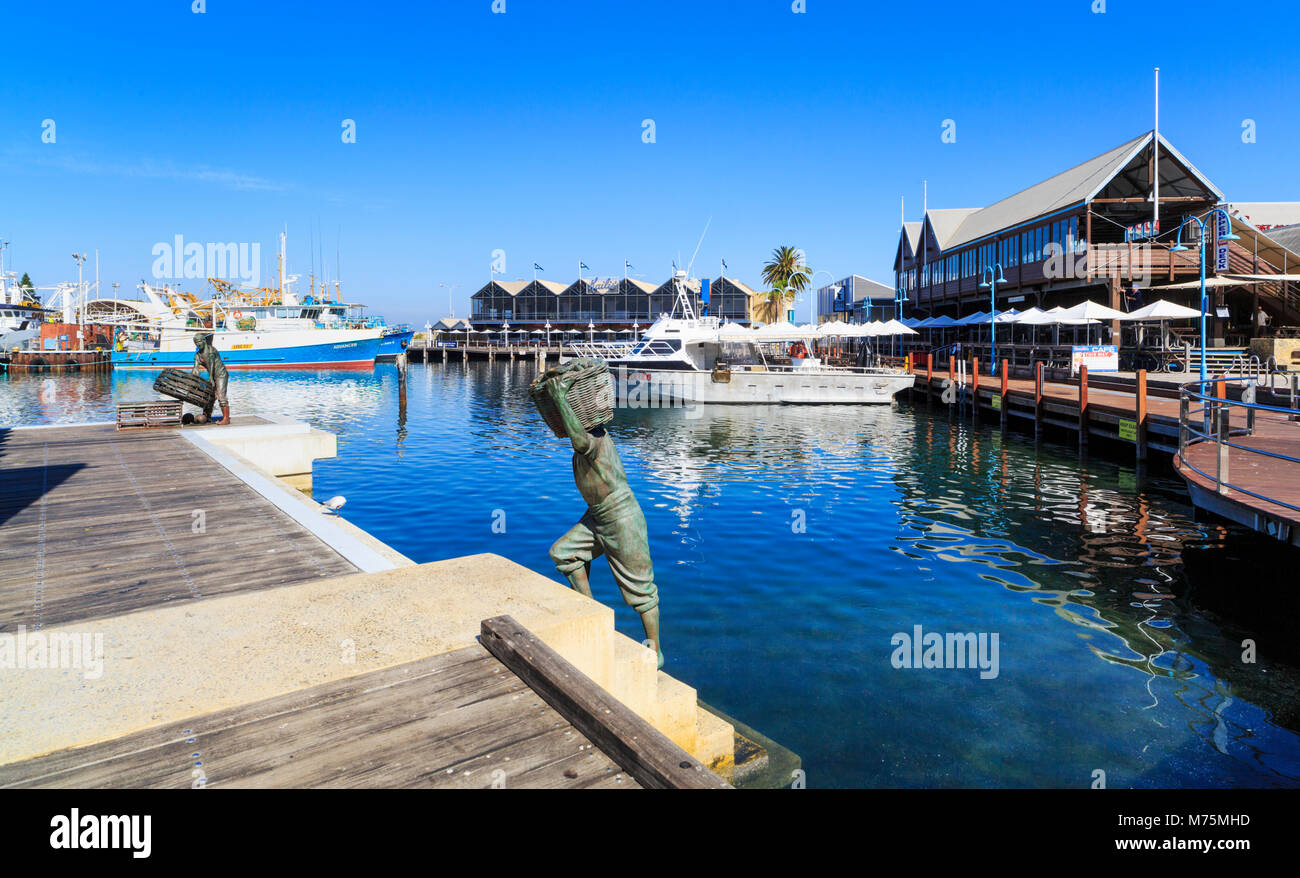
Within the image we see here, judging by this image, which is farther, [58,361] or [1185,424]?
[58,361]

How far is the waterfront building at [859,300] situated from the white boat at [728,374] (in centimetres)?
2768

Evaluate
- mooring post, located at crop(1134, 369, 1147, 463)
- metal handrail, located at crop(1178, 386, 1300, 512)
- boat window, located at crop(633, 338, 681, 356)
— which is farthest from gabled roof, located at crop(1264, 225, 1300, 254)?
metal handrail, located at crop(1178, 386, 1300, 512)

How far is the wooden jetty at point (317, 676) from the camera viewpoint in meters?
3.43

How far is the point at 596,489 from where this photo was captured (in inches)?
230

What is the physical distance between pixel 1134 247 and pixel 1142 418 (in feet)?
71.3

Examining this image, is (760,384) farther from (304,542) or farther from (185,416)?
(304,542)

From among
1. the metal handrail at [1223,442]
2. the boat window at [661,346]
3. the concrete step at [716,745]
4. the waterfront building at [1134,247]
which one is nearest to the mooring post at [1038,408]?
the metal handrail at [1223,442]

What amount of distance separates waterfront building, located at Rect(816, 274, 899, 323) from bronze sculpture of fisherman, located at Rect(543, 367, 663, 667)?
207 ft

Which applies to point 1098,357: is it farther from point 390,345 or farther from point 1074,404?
point 390,345

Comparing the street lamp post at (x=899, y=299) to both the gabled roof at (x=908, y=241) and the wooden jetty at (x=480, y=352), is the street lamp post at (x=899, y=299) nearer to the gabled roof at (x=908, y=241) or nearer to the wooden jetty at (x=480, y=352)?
the gabled roof at (x=908, y=241)

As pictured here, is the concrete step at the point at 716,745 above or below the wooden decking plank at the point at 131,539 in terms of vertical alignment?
below

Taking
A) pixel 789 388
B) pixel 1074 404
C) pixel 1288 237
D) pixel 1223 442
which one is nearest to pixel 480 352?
pixel 789 388

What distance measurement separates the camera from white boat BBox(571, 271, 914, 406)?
127 feet
